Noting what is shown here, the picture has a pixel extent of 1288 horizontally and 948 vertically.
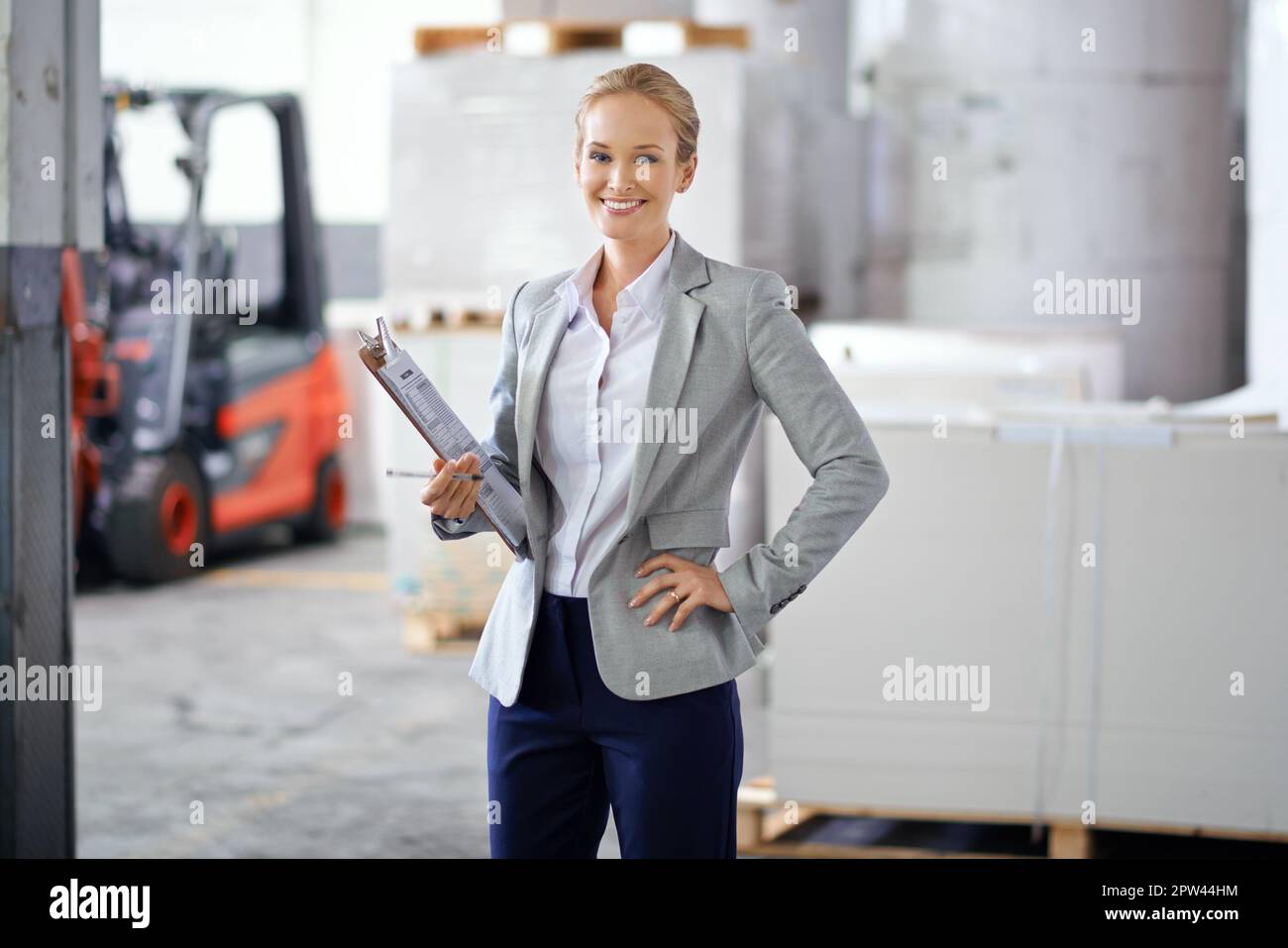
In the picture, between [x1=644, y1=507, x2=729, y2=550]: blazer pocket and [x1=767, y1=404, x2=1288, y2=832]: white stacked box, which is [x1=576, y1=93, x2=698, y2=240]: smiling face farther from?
[x1=767, y1=404, x2=1288, y2=832]: white stacked box

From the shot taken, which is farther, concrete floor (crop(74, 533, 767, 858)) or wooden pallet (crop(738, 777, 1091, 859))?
concrete floor (crop(74, 533, 767, 858))

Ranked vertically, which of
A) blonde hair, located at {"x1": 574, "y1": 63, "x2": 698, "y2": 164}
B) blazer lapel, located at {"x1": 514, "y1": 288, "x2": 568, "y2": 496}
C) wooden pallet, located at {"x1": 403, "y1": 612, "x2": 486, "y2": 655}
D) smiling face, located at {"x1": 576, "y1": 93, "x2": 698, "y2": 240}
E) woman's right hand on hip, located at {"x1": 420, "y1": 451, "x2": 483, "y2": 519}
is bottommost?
wooden pallet, located at {"x1": 403, "y1": 612, "x2": 486, "y2": 655}

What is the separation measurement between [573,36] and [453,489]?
463 centimetres

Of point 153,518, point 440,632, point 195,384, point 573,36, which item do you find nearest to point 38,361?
point 440,632

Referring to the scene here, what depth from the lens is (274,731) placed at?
5.24 metres

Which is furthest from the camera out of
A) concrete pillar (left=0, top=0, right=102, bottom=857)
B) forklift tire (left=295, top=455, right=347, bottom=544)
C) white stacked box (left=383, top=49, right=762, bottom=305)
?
forklift tire (left=295, top=455, right=347, bottom=544)

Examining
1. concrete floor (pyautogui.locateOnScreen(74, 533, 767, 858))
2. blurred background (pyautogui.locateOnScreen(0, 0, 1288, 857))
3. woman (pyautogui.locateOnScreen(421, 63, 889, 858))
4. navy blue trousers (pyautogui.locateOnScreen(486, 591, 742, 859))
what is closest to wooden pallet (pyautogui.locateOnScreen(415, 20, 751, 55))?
blurred background (pyautogui.locateOnScreen(0, 0, 1288, 857))

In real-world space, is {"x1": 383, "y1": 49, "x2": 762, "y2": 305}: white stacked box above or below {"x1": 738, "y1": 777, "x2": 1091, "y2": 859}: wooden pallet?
above

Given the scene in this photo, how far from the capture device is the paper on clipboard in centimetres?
195

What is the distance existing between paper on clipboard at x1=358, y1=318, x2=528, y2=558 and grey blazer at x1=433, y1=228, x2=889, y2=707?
44mm

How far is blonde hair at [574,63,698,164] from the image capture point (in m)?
1.91

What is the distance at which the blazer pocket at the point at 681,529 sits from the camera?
1.97 metres

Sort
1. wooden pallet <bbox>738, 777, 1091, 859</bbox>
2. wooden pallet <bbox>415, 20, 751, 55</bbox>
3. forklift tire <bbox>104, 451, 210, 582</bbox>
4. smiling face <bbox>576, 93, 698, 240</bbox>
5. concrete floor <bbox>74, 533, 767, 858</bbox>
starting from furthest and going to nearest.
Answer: forklift tire <bbox>104, 451, 210, 582</bbox>
wooden pallet <bbox>415, 20, 751, 55</bbox>
concrete floor <bbox>74, 533, 767, 858</bbox>
wooden pallet <bbox>738, 777, 1091, 859</bbox>
smiling face <bbox>576, 93, 698, 240</bbox>
